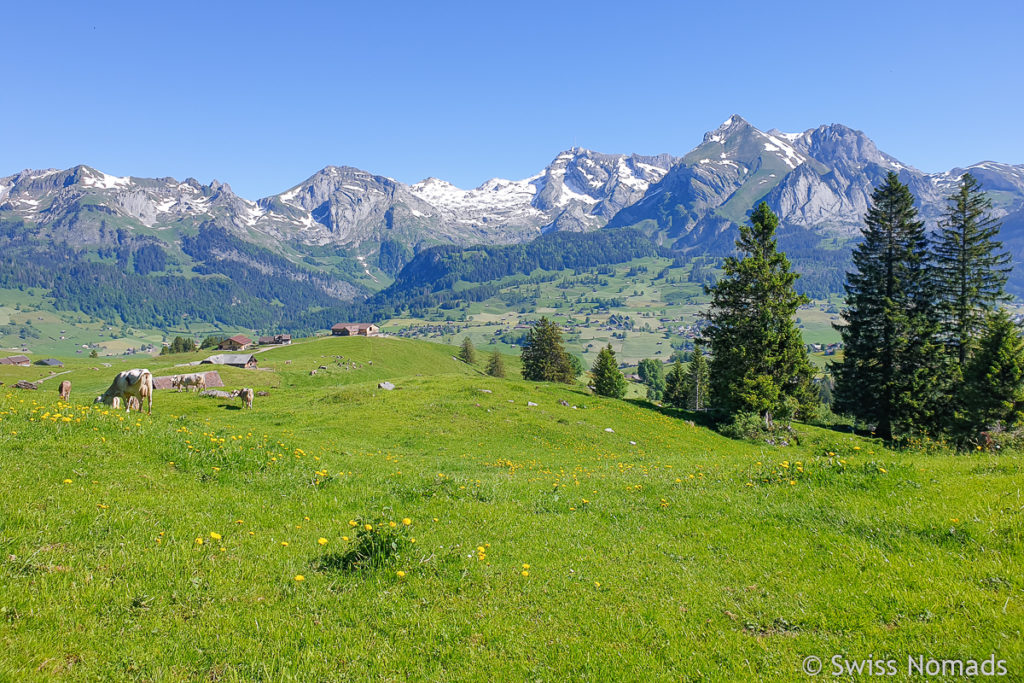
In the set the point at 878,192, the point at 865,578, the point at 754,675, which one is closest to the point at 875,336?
the point at 878,192

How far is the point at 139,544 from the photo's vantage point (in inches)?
344

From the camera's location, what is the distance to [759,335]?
4453 centimetres

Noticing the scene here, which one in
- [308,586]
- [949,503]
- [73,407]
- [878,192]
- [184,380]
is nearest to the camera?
[308,586]

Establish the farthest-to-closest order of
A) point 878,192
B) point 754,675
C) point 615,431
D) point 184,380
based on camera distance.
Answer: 1. point 184,380
2. point 878,192
3. point 615,431
4. point 754,675

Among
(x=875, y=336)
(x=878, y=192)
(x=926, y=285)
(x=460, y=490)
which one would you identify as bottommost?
(x=460, y=490)

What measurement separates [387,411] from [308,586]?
32.5 m

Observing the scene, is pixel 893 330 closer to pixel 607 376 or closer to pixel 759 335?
pixel 759 335

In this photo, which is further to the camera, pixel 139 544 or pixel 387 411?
pixel 387 411

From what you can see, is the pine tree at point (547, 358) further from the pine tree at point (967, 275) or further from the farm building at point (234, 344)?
the farm building at point (234, 344)

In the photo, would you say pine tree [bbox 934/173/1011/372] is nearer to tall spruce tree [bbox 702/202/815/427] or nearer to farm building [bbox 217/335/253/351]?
tall spruce tree [bbox 702/202/815/427]

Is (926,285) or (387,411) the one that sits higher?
(926,285)

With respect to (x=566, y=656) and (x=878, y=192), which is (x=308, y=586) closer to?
(x=566, y=656)

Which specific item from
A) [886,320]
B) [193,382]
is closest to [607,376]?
[886,320]

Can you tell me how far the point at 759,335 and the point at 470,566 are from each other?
42.2 meters
